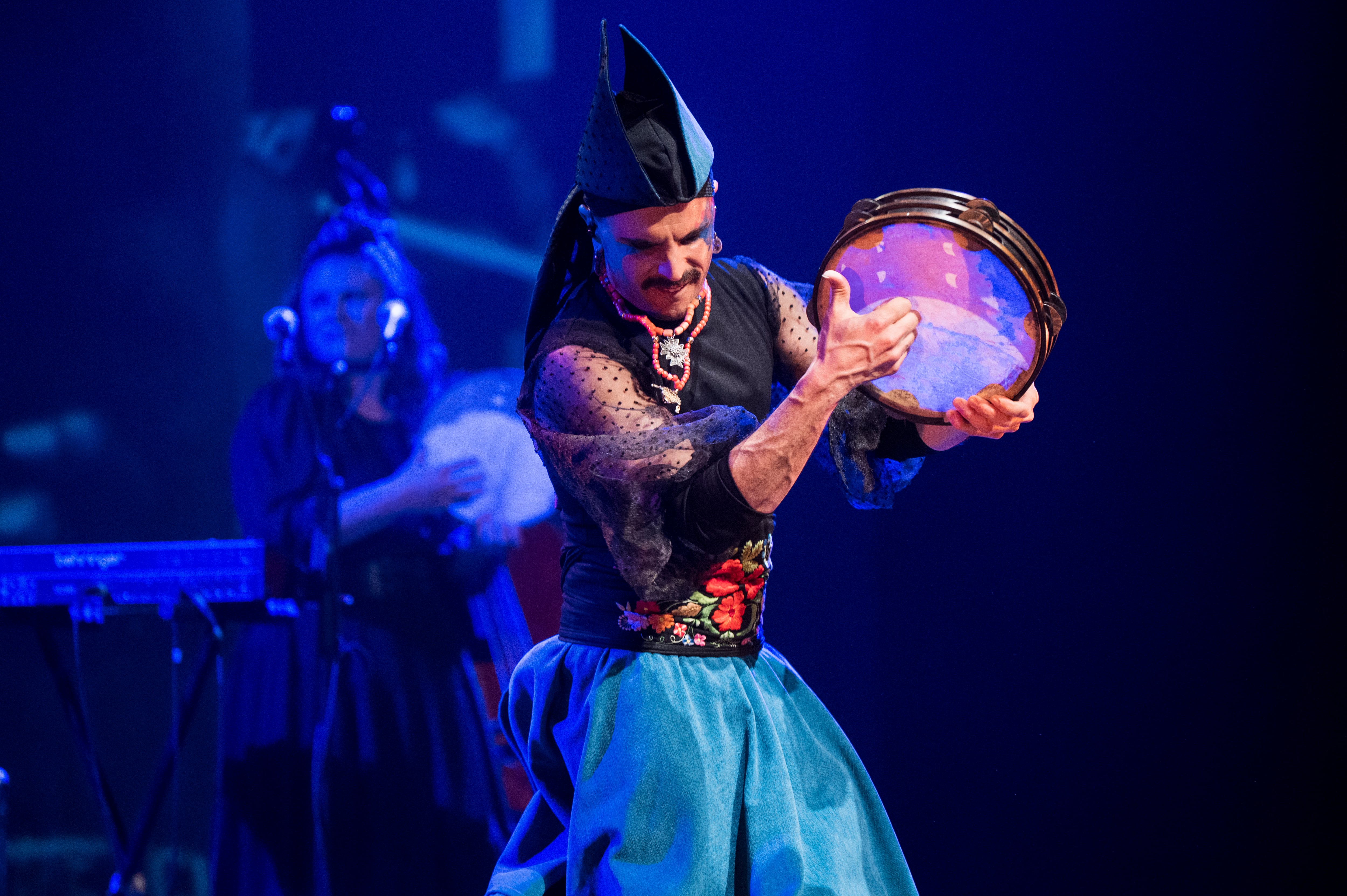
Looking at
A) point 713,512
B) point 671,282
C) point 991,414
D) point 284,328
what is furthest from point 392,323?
point 991,414

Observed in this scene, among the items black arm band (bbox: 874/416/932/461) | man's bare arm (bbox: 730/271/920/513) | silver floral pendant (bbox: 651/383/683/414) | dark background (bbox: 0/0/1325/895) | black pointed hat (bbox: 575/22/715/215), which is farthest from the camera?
dark background (bbox: 0/0/1325/895)

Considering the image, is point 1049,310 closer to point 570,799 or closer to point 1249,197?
point 570,799

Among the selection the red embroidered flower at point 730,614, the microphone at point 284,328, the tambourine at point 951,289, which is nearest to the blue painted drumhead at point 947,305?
the tambourine at point 951,289

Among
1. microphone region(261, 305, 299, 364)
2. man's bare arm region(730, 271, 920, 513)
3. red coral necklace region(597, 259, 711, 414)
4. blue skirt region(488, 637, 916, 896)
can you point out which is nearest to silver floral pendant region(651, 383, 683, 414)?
red coral necklace region(597, 259, 711, 414)

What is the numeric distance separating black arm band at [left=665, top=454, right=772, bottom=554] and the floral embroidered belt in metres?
0.13

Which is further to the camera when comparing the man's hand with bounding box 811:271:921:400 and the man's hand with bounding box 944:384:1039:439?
the man's hand with bounding box 944:384:1039:439

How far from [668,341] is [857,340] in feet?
1.19

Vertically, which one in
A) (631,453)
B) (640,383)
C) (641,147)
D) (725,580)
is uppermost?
(641,147)

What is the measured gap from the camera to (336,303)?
9.94 feet

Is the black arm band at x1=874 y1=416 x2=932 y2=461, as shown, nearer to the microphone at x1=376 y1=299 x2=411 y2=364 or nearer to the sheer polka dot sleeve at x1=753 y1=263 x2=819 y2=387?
the sheer polka dot sleeve at x1=753 y1=263 x2=819 y2=387

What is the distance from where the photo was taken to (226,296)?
3070 millimetres

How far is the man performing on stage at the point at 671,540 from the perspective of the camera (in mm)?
1468

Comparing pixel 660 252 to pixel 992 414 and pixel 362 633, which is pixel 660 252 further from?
pixel 362 633

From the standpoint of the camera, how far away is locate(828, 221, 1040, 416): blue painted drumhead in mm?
1475
